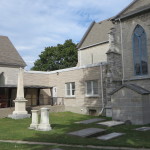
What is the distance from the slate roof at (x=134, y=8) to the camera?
17708 millimetres

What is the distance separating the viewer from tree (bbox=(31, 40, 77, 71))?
53.7 m

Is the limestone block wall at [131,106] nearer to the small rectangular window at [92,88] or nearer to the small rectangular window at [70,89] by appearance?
the small rectangular window at [92,88]

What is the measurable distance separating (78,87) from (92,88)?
6.19ft

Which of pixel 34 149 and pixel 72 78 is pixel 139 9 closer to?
pixel 72 78

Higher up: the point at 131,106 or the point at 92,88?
the point at 92,88

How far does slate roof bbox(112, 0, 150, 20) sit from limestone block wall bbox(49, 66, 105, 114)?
16.6 ft

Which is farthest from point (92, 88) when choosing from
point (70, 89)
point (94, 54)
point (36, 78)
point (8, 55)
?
point (8, 55)

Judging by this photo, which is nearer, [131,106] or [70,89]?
[131,106]

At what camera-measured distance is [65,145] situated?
8.94 m

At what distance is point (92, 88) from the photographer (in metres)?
21.1

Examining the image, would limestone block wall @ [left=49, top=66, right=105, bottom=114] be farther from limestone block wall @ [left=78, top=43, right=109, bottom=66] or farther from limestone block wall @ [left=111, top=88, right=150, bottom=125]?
limestone block wall @ [left=78, top=43, right=109, bottom=66]

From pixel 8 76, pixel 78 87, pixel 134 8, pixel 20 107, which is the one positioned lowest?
pixel 20 107

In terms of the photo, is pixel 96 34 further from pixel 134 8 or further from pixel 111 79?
pixel 111 79

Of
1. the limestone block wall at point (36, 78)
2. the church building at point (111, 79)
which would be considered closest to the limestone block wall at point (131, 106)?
the church building at point (111, 79)
